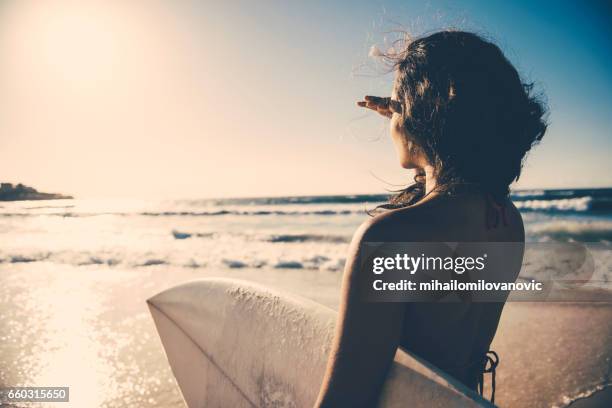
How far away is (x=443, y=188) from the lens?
1152 millimetres

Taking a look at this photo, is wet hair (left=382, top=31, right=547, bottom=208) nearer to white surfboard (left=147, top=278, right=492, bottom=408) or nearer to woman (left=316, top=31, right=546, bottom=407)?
woman (left=316, top=31, right=546, bottom=407)

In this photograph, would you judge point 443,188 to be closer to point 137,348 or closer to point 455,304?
point 455,304

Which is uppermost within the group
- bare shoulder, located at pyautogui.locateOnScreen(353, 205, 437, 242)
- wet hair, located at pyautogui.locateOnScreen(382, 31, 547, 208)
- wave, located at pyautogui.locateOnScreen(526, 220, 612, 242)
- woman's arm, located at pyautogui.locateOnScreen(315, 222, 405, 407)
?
wet hair, located at pyautogui.locateOnScreen(382, 31, 547, 208)

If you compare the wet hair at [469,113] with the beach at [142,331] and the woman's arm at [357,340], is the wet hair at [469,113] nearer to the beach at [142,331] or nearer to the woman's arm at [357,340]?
the woman's arm at [357,340]

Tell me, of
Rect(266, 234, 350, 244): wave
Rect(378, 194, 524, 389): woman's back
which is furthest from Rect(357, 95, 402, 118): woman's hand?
Rect(266, 234, 350, 244): wave

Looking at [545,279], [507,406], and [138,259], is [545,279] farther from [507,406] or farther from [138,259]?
[138,259]

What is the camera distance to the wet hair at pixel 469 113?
1.17m

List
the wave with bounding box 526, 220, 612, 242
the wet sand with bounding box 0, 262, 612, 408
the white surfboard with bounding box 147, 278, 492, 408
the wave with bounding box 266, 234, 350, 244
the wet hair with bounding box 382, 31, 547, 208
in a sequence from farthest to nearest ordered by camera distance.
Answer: the wave with bounding box 266, 234, 350, 244 → the wave with bounding box 526, 220, 612, 242 → the wet sand with bounding box 0, 262, 612, 408 → the white surfboard with bounding box 147, 278, 492, 408 → the wet hair with bounding box 382, 31, 547, 208

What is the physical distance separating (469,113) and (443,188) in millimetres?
252

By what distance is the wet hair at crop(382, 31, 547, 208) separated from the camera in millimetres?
1168

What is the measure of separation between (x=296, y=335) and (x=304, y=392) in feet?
1.01

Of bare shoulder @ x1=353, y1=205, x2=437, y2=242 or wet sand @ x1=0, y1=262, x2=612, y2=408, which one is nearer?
bare shoulder @ x1=353, y1=205, x2=437, y2=242

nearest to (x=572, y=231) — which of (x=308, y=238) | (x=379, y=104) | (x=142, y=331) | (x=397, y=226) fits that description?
(x=308, y=238)

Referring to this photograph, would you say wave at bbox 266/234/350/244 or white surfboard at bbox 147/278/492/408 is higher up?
white surfboard at bbox 147/278/492/408
